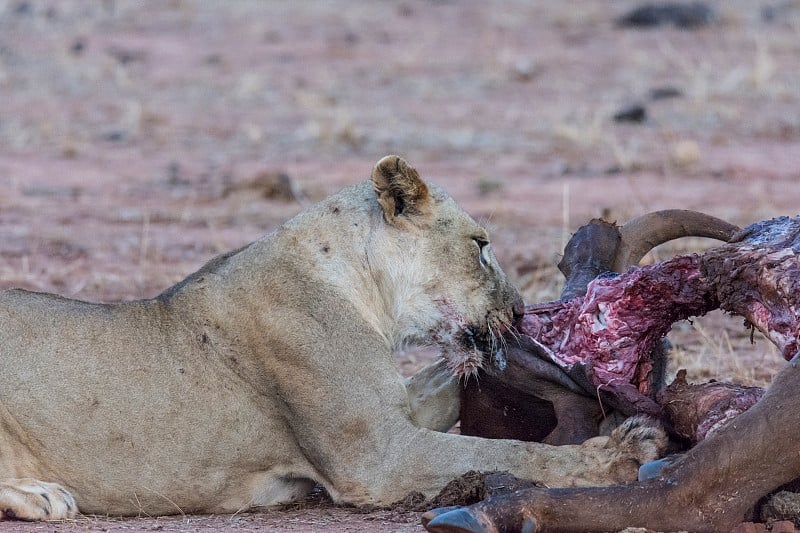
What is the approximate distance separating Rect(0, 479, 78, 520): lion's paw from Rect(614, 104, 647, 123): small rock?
10977 millimetres

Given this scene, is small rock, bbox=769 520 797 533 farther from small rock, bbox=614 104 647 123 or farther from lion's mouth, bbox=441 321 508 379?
small rock, bbox=614 104 647 123

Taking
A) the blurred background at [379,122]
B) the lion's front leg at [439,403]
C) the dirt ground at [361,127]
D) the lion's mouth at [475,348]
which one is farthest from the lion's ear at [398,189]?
the blurred background at [379,122]

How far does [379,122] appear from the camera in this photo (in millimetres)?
15344

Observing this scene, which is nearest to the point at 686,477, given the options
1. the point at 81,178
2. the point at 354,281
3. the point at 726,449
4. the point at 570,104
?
the point at 726,449

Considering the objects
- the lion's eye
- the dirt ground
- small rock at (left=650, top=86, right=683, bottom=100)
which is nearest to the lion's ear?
the lion's eye

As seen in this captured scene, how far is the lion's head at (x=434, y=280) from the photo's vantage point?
4676 mm

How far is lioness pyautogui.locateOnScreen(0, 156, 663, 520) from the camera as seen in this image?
4.30 metres

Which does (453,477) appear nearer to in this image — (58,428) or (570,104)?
(58,428)

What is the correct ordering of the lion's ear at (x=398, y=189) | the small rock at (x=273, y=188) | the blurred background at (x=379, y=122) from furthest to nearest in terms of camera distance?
the small rock at (x=273, y=188) < the blurred background at (x=379, y=122) < the lion's ear at (x=398, y=189)

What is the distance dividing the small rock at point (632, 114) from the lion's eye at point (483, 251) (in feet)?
33.1

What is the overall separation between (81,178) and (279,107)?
14.5 ft

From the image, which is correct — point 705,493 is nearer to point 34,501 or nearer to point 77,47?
point 34,501

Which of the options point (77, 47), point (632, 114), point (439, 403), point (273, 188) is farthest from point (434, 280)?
point (77, 47)

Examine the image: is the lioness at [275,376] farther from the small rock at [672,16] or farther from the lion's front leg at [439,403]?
the small rock at [672,16]
